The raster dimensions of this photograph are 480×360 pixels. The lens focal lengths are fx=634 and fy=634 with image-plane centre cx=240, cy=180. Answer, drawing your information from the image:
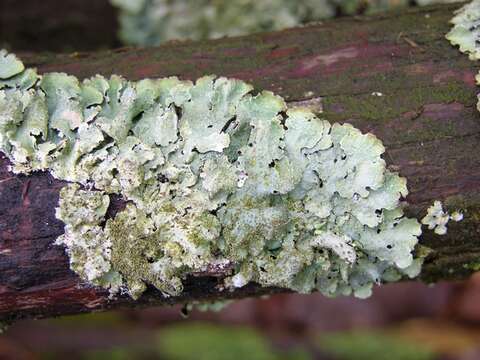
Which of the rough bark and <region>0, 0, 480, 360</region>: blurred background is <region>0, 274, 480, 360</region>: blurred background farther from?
the rough bark

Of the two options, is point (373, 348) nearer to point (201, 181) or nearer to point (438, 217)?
point (438, 217)

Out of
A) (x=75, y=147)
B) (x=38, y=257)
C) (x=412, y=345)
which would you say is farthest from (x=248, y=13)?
(x=412, y=345)

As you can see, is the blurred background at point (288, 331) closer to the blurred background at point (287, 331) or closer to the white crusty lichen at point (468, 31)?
the blurred background at point (287, 331)

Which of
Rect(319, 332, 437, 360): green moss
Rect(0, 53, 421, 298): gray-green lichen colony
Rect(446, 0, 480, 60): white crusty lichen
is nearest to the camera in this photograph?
Rect(0, 53, 421, 298): gray-green lichen colony

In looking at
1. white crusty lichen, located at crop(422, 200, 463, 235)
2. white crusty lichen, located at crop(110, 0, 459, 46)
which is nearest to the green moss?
white crusty lichen, located at crop(110, 0, 459, 46)

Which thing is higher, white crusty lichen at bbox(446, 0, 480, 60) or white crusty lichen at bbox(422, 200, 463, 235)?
white crusty lichen at bbox(446, 0, 480, 60)

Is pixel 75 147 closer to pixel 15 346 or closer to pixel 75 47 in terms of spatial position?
pixel 75 47

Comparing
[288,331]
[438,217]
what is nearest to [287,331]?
[288,331]

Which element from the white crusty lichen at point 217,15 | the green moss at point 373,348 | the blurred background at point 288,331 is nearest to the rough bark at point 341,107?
the white crusty lichen at point 217,15
